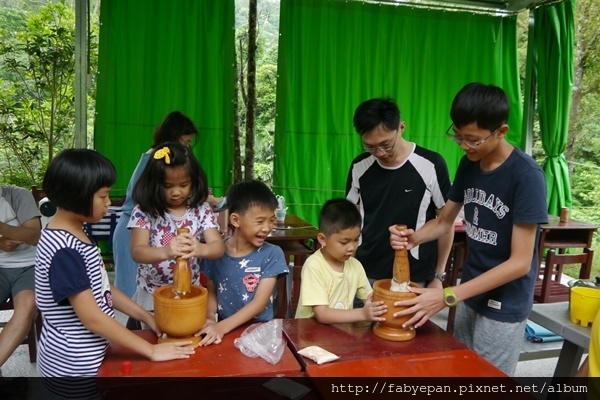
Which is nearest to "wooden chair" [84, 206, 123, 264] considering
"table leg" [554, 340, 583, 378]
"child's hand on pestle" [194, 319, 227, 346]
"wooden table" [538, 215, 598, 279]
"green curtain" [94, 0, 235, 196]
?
"green curtain" [94, 0, 235, 196]

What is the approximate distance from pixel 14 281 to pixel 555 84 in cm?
528

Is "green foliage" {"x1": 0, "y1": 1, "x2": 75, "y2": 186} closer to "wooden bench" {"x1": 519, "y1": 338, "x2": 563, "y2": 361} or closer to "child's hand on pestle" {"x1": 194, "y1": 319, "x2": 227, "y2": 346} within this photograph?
"child's hand on pestle" {"x1": 194, "y1": 319, "x2": 227, "y2": 346}

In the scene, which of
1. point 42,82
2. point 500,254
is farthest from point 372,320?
point 42,82

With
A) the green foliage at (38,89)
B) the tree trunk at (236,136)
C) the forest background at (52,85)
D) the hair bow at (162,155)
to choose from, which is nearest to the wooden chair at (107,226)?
the forest background at (52,85)

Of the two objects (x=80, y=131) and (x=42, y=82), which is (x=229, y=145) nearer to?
(x=80, y=131)

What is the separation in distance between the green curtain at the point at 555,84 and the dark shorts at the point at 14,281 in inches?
196

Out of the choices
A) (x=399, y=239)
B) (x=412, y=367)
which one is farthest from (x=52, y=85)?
(x=412, y=367)

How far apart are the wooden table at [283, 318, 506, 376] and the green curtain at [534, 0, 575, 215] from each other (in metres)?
4.37

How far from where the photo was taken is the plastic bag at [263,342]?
136 cm

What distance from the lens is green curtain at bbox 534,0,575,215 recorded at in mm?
4988

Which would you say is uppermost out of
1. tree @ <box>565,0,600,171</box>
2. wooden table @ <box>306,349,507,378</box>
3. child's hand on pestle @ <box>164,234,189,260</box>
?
tree @ <box>565,0,600,171</box>
